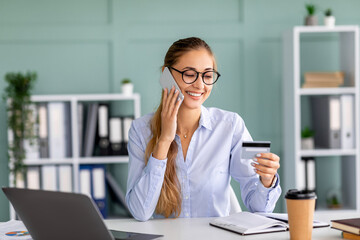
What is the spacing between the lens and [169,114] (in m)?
1.87

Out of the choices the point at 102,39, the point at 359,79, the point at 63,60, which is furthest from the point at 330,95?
the point at 63,60

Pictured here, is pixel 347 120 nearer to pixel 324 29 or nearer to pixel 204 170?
pixel 324 29

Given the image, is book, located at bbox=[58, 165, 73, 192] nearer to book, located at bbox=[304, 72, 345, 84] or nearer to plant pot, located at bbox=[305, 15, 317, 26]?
book, located at bbox=[304, 72, 345, 84]

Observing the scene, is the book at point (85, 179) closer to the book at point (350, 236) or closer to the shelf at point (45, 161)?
the shelf at point (45, 161)

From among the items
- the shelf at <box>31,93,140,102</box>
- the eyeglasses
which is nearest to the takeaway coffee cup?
the eyeglasses

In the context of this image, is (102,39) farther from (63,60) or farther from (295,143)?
(295,143)

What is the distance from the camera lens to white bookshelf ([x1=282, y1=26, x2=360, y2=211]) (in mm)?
3490

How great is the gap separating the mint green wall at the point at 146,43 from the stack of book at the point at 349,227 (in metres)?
2.43

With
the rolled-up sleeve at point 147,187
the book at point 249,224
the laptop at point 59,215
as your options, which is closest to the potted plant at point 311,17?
the rolled-up sleeve at point 147,187

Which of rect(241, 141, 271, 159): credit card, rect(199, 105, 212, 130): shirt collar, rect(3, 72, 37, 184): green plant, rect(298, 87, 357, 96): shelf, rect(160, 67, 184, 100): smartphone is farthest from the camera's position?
rect(298, 87, 357, 96): shelf

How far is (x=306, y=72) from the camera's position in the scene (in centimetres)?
366

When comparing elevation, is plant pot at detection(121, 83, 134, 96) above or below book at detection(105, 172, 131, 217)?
above

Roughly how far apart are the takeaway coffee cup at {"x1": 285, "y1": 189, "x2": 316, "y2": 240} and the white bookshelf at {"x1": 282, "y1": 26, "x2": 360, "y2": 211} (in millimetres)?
2214

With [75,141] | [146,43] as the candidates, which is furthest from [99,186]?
[146,43]
